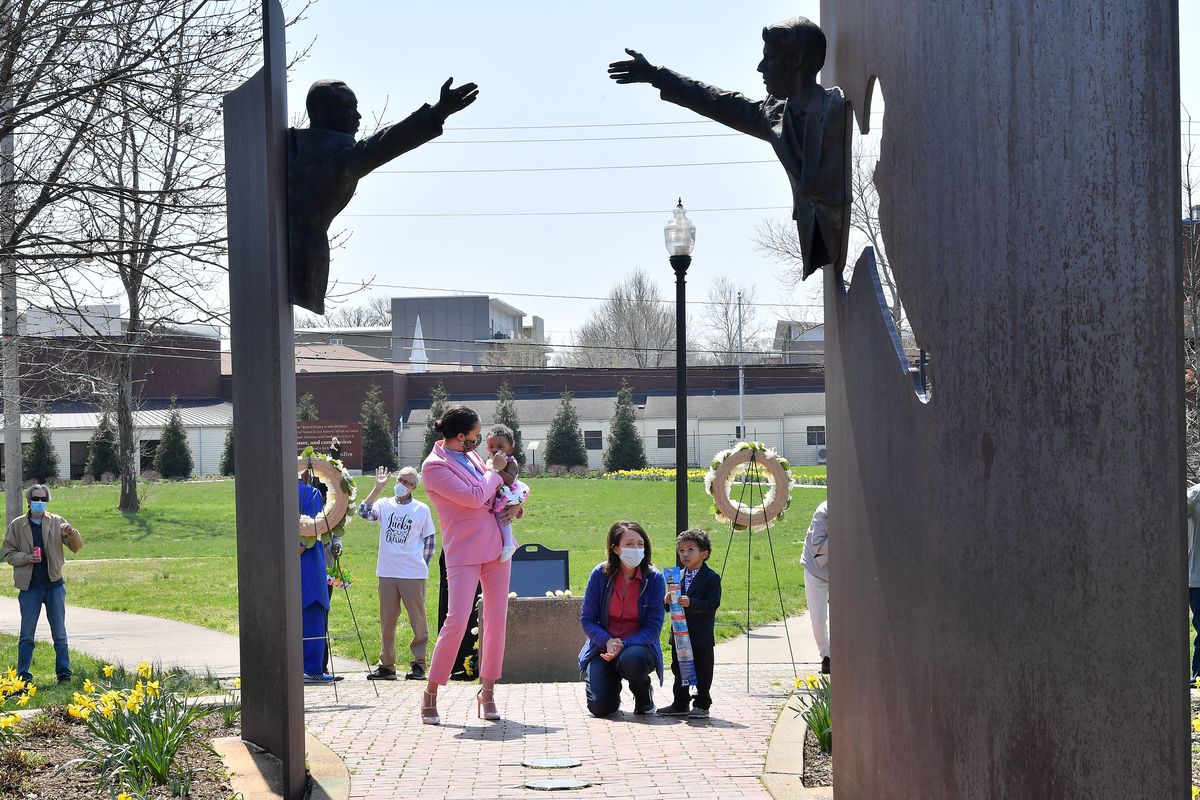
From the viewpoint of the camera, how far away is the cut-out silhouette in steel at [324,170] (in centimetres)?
554

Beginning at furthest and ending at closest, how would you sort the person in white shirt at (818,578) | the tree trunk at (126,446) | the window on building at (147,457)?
the window on building at (147,457) → the tree trunk at (126,446) → the person in white shirt at (818,578)

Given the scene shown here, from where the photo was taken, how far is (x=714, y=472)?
1160 cm

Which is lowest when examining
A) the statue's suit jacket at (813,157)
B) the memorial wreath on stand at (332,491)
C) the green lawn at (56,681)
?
the green lawn at (56,681)

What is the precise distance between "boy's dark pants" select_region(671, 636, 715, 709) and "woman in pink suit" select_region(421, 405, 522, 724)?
4.02 ft

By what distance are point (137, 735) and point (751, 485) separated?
6924 millimetres

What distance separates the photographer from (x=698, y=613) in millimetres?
8547

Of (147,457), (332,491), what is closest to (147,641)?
(332,491)

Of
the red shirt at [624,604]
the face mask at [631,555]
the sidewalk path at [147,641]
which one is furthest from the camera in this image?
the sidewalk path at [147,641]

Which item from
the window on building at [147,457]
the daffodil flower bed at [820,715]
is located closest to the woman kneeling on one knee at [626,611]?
the daffodil flower bed at [820,715]

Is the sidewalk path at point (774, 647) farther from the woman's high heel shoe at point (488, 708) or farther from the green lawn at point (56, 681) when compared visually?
the green lawn at point (56, 681)

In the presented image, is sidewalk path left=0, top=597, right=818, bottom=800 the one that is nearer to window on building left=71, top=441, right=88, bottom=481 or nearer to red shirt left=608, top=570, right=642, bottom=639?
red shirt left=608, top=570, right=642, bottom=639

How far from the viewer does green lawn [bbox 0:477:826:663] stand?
1706 cm

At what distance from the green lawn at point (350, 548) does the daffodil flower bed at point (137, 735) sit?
708 cm

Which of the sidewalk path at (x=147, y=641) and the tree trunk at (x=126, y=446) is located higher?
the tree trunk at (x=126, y=446)
